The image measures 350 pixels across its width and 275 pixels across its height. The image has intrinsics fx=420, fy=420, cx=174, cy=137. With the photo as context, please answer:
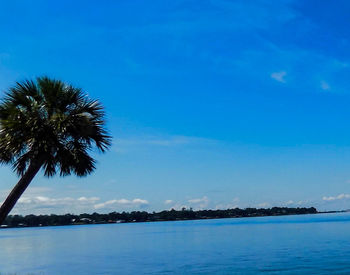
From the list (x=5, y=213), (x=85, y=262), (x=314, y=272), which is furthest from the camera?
(x=85, y=262)

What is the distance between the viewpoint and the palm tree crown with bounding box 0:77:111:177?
1488 centimetres

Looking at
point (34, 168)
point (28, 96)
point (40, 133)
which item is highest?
point (28, 96)

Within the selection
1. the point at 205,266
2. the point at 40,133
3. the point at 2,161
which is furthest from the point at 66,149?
the point at 205,266

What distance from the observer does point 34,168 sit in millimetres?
14773

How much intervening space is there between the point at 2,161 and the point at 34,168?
145 centimetres

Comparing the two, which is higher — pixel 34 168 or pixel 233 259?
pixel 34 168

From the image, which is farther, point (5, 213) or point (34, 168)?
point (34, 168)

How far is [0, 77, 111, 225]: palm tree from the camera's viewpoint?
14852 mm

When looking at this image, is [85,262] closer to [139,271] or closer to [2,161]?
[139,271]

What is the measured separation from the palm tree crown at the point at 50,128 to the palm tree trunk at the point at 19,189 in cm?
28

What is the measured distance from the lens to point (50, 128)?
15.2 metres

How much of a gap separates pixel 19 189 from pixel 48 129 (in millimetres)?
2398

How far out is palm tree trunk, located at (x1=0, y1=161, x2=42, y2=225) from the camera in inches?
535

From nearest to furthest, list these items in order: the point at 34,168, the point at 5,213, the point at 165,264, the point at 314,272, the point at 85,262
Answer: the point at 5,213, the point at 34,168, the point at 314,272, the point at 165,264, the point at 85,262
